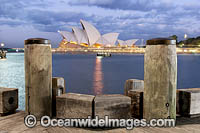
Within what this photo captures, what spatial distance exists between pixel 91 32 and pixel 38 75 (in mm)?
86299

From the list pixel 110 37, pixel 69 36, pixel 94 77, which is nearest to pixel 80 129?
pixel 94 77

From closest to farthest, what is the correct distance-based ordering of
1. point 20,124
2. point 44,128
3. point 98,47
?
1. point 44,128
2. point 20,124
3. point 98,47

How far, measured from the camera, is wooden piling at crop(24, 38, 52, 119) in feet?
11.1

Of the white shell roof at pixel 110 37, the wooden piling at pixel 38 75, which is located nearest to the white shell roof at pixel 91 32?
the white shell roof at pixel 110 37

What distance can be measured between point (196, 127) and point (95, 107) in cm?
160

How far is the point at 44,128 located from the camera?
3092 mm

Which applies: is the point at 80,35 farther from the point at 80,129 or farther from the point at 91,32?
the point at 80,129

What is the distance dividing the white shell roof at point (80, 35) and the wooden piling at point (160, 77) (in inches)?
3435

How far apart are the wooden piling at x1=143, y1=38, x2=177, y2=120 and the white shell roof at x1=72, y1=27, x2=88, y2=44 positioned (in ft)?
286

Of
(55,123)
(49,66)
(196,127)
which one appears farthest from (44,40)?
(196,127)

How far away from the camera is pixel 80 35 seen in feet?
297

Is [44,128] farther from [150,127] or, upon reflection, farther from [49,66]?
[150,127]

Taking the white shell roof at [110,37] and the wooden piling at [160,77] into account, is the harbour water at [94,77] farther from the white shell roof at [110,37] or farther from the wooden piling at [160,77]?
the white shell roof at [110,37]

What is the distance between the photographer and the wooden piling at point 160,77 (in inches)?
124
